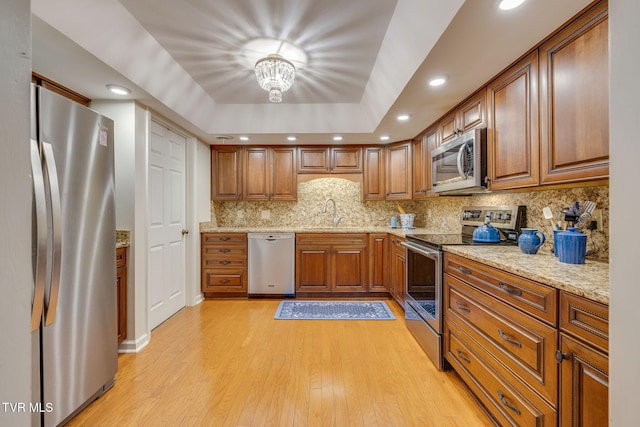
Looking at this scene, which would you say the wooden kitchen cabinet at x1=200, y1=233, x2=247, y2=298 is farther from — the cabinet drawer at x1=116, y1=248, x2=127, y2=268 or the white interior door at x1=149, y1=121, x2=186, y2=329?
the cabinet drawer at x1=116, y1=248, x2=127, y2=268

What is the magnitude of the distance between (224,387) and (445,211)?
293 cm

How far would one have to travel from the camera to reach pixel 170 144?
314 cm

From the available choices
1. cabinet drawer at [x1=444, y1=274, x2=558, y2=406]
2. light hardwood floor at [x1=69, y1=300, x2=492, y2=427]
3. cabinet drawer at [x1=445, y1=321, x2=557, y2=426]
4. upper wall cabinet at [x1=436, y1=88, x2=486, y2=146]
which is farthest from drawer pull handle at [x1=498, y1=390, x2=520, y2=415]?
upper wall cabinet at [x1=436, y1=88, x2=486, y2=146]

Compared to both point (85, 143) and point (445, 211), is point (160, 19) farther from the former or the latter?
point (445, 211)

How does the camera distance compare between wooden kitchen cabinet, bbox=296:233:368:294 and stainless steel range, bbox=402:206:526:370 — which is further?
wooden kitchen cabinet, bbox=296:233:368:294

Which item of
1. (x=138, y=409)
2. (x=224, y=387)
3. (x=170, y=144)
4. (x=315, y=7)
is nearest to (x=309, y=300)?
(x=224, y=387)

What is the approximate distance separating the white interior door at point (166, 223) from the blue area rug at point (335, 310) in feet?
3.90

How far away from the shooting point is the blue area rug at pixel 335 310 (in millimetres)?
3100

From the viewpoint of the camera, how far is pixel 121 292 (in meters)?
2.33

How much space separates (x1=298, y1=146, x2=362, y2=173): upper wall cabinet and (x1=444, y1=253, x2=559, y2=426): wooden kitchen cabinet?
2362 mm

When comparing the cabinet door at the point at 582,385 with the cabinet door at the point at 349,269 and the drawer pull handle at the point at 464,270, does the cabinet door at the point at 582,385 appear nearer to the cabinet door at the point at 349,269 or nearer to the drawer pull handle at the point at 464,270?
the drawer pull handle at the point at 464,270

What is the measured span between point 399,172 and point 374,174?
0.35m

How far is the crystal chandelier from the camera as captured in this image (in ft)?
7.50

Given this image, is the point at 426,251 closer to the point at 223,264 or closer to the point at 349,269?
the point at 349,269
